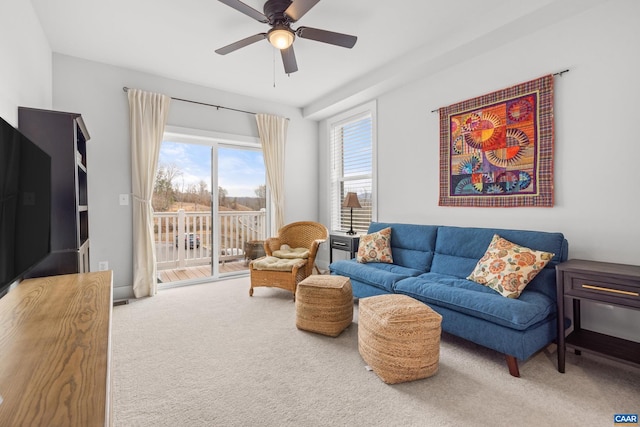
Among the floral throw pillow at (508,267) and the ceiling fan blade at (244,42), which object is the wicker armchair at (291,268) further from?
the ceiling fan blade at (244,42)

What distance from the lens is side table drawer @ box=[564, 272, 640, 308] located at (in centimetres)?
170

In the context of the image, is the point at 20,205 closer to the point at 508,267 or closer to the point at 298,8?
the point at 298,8

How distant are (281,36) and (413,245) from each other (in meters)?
2.30

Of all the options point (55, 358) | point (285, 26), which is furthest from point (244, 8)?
point (55, 358)

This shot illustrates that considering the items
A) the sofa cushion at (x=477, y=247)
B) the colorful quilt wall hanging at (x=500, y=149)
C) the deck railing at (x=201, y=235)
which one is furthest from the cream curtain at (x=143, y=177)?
the colorful quilt wall hanging at (x=500, y=149)

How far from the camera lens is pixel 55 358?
83cm

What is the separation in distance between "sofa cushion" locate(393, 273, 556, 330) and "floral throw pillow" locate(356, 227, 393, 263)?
64cm

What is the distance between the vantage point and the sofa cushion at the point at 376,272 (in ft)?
8.82

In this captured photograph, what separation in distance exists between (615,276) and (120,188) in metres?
4.50

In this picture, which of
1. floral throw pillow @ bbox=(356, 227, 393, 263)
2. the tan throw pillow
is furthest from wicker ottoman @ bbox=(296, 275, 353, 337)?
the tan throw pillow

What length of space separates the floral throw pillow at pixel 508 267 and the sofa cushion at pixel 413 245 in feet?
1.93

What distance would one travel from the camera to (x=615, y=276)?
175 centimetres

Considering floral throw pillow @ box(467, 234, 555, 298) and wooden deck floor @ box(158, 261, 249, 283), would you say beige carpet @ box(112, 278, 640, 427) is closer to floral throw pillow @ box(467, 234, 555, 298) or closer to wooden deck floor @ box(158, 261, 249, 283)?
floral throw pillow @ box(467, 234, 555, 298)

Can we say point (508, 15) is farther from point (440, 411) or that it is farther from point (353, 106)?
point (440, 411)
